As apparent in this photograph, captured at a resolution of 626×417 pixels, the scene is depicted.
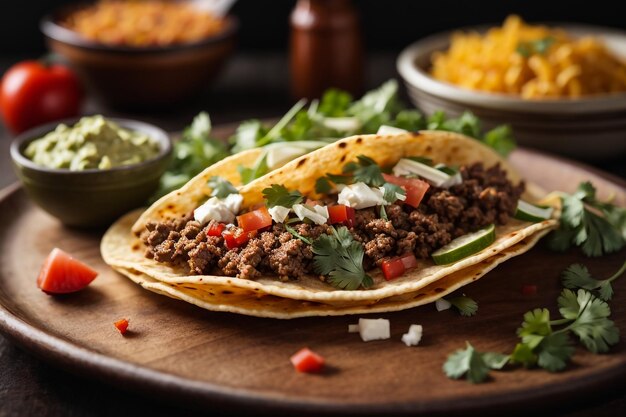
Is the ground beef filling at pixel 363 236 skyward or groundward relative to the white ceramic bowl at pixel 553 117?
skyward

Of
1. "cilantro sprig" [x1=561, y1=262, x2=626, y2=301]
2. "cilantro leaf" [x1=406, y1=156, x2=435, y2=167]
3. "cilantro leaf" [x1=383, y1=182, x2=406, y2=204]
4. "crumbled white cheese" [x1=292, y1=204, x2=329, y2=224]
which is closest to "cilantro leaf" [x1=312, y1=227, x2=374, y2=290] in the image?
"crumbled white cheese" [x1=292, y1=204, x2=329, y2=224]

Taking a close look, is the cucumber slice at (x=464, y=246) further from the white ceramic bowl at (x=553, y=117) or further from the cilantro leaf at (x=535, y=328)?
the white ceramic bowl at (x=553, y=117)

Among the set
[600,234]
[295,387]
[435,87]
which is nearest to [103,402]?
[295,387]

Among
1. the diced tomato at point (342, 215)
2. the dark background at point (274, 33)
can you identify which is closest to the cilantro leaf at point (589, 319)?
the diced tomato at point (342, 215)

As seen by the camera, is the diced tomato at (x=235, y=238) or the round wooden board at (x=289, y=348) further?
the diced tomato at (x=235, y=238)

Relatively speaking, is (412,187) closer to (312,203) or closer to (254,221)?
(312,203)

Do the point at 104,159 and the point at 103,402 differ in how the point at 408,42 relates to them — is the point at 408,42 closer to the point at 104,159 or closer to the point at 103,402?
the point at 104,159
